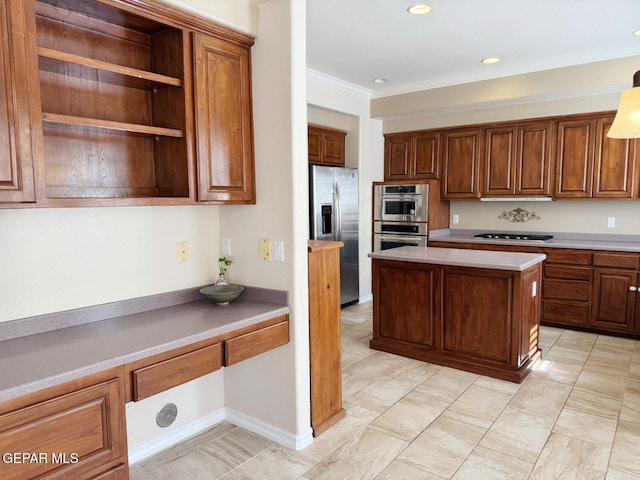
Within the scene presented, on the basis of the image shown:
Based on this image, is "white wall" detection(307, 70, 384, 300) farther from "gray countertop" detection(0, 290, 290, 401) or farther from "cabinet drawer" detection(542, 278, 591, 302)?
"gray countertop" detection(0, 290, 290, 401)

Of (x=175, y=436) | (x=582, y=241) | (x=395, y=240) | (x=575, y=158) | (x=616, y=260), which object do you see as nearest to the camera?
(x=175, y=436)

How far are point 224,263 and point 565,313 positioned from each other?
12.5ft

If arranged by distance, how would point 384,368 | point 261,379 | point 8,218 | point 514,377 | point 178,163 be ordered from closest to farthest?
point 8,218 → point 178,163 → point 261,379 → point 514,377 → point 384,368

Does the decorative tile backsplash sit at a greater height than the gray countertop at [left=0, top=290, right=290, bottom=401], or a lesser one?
greater

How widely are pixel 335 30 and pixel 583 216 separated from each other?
3.55 meters

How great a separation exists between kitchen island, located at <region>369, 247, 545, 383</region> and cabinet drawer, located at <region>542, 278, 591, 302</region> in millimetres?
1101

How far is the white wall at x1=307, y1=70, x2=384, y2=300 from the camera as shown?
16.9 feet

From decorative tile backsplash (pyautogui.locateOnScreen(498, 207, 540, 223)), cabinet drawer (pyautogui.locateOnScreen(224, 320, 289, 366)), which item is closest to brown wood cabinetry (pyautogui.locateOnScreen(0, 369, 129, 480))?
cabinet drawer (pyautogui.locateOnScreen(224, 320, 289, 366))

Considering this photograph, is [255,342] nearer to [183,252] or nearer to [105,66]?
[183,252]

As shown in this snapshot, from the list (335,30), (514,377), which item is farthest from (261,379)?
(335,30)

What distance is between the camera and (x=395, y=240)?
5.78 meters

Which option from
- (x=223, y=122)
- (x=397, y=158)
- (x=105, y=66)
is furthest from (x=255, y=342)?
(x=397, y=158)

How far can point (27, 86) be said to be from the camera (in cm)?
162

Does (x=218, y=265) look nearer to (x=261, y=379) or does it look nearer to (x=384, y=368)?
(x=261, y=379)
